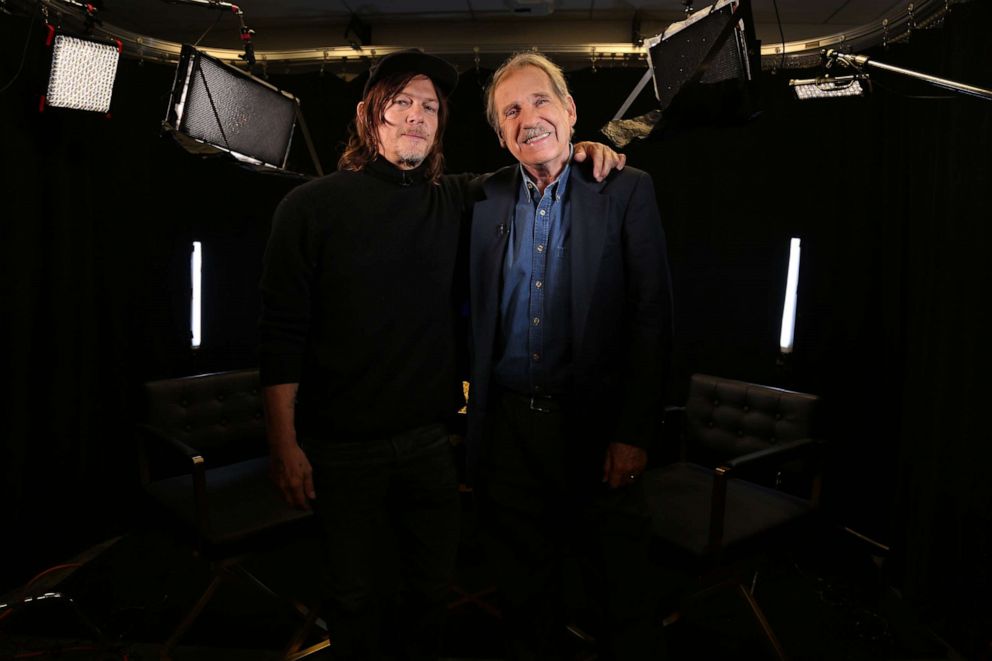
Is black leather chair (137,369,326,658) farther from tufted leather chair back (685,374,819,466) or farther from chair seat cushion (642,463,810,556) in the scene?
tufted leather chair back (685,374,819,466)

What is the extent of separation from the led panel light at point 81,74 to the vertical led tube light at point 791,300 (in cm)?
328

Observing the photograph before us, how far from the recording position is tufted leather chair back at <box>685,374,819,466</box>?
8.54ft

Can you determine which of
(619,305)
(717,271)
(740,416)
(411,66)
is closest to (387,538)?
(619,305)

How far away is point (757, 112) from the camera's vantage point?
1.70 meters

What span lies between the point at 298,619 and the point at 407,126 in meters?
2.14

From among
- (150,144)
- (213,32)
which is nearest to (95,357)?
(150,144)

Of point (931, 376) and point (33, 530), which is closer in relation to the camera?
point (931, 376)

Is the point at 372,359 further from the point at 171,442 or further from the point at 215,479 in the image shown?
the point at 215,479

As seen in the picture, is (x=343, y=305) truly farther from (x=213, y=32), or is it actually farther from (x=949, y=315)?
(x=213, y=32)

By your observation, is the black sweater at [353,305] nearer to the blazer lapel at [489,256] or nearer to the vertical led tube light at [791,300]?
the blazer lapel at [489,256]

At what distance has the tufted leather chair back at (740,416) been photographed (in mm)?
2603

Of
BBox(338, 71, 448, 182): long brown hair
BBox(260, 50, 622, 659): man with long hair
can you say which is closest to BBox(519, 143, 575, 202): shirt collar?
BBox(260, 50, 622, 659): man with long hair

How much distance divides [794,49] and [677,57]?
1.67m

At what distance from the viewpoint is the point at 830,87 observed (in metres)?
2.35
